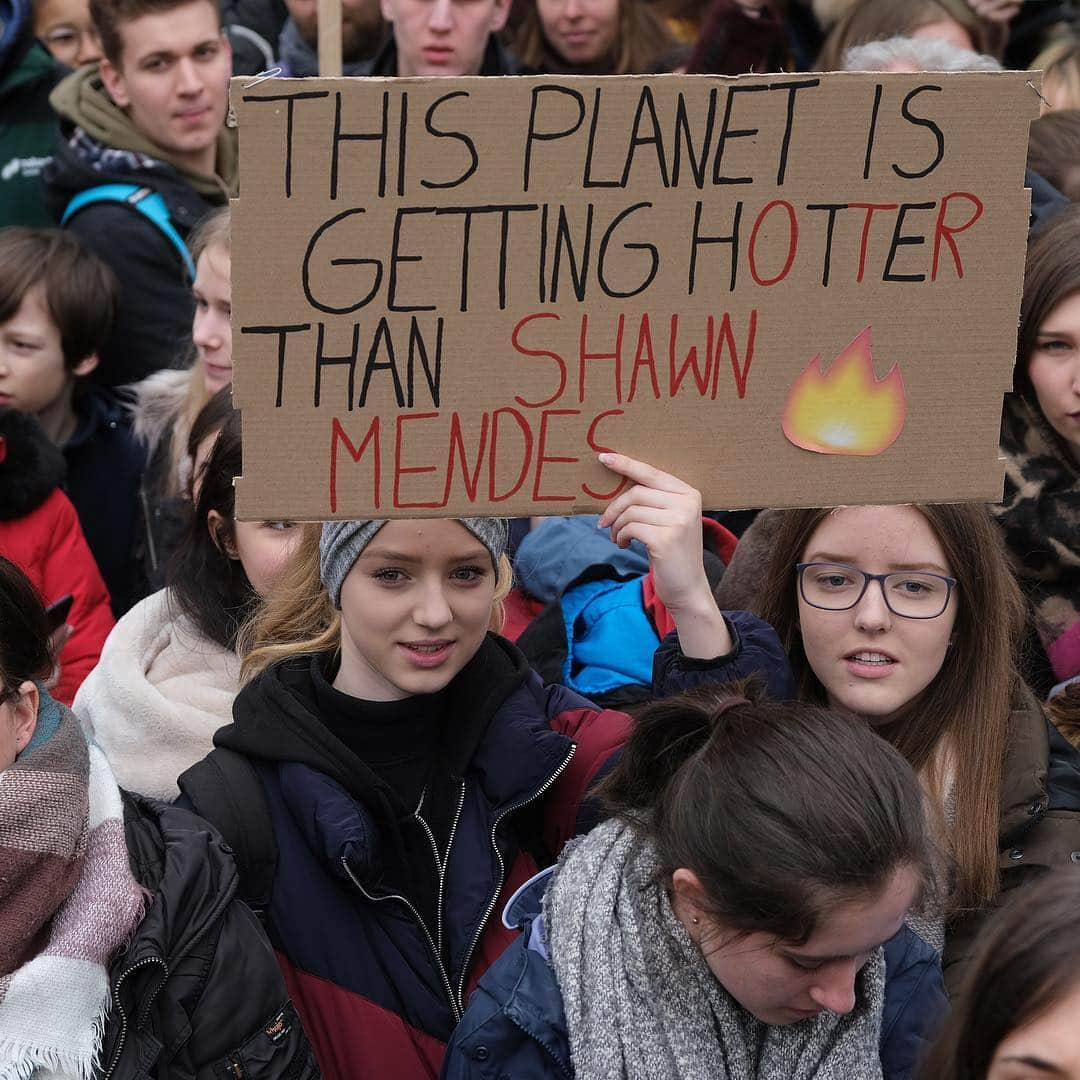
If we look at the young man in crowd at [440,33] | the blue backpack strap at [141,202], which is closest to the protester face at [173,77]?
the blue backpack strap at [141,202]

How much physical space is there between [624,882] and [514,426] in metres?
0.63

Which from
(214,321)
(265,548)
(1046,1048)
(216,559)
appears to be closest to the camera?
(1046,1048)

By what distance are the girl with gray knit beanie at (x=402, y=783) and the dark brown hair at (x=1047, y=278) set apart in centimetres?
121

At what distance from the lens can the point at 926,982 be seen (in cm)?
233

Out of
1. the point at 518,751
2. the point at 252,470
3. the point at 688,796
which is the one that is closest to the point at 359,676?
the point at 518,751

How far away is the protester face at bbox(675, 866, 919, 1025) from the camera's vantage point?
81.9 inches

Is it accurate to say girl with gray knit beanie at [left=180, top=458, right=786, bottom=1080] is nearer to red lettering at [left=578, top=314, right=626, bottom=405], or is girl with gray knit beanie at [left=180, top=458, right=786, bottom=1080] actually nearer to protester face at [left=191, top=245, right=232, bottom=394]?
red lettering at [left=578, top=314, right=626, bottom=405]

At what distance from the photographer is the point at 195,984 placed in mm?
2309

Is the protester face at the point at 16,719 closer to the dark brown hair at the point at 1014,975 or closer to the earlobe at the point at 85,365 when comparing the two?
the dark brown hair at the point at 1014,975

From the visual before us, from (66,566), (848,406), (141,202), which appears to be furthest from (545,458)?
(141,202)

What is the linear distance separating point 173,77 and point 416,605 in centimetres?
294

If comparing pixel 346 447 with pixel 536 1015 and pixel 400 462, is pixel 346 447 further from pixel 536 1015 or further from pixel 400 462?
pixel 536 1015

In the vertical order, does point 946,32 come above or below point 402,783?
above

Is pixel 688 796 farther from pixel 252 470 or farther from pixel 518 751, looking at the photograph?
pixel 252 470
